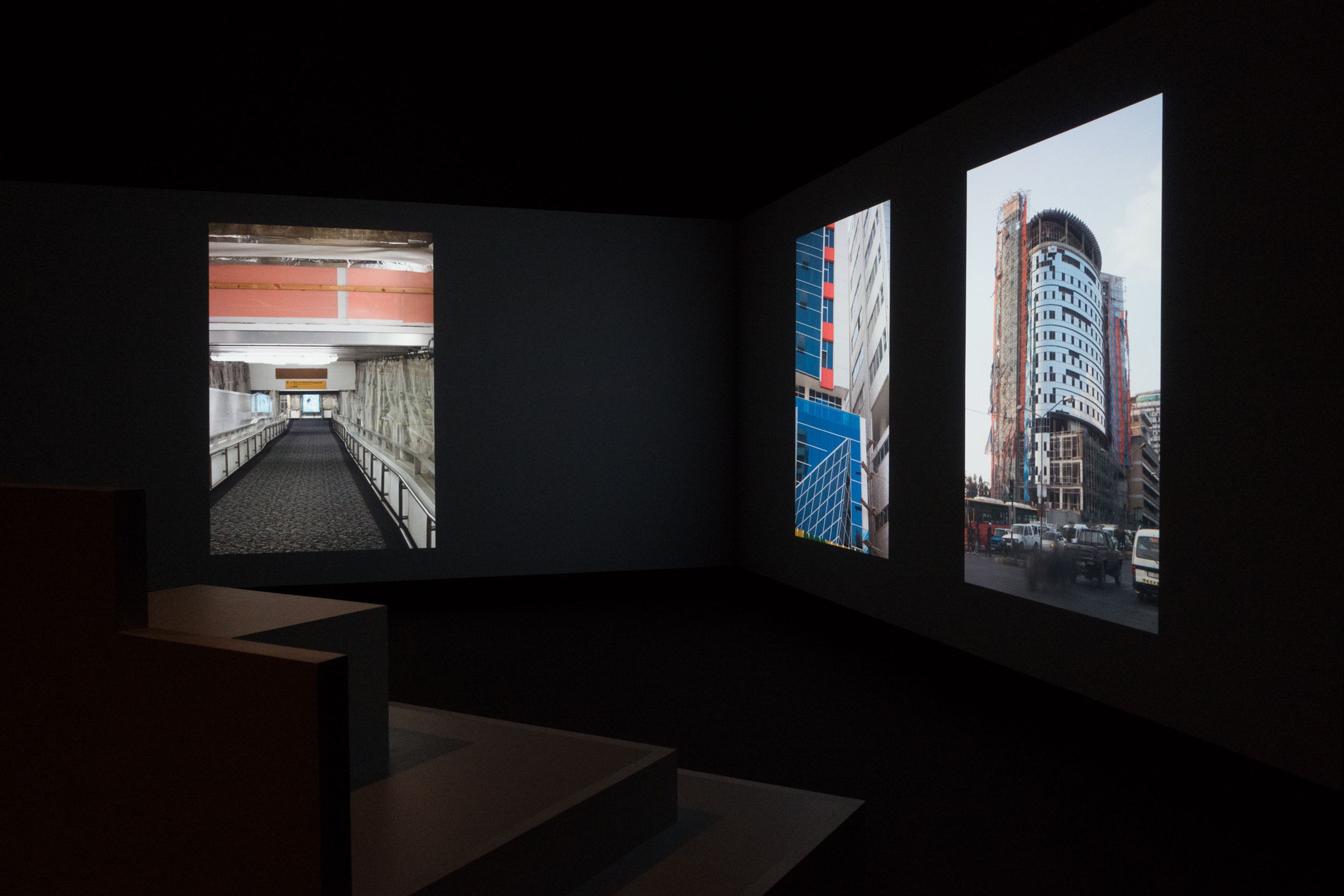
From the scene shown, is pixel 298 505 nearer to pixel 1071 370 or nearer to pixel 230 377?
pixel 230 377

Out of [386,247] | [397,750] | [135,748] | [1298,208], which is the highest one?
[386,247]

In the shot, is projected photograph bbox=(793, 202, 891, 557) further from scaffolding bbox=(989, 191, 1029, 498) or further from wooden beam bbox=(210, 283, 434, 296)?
wooden beam bbox=(210, 283, 434, 296)

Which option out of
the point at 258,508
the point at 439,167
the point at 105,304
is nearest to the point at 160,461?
the point at 258,508

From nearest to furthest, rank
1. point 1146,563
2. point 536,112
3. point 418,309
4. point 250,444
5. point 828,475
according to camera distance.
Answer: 1. point 1146,563
2. point 536,112
3. point 828,475
4. point 250,444
5. point 418,309

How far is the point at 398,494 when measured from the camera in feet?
23.1

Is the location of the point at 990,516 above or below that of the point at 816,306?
below

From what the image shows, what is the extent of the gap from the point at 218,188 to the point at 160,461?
2051 mm

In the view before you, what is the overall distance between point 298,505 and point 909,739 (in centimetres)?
505

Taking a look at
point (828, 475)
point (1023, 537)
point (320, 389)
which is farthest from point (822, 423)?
point (320, 389)

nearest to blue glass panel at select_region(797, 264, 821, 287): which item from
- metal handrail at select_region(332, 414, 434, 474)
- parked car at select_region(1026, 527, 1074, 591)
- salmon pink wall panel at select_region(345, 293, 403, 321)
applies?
parked car at select_region(1026, 527, 1074, 591)

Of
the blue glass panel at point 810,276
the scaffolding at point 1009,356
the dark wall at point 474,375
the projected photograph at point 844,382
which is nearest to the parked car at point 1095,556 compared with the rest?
the scaffolding at point 1009,356

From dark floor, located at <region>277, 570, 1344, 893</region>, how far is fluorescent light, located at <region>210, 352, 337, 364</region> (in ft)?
6.75

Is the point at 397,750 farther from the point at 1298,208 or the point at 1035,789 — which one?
the point at 1298,208

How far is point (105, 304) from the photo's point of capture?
20.9ft
